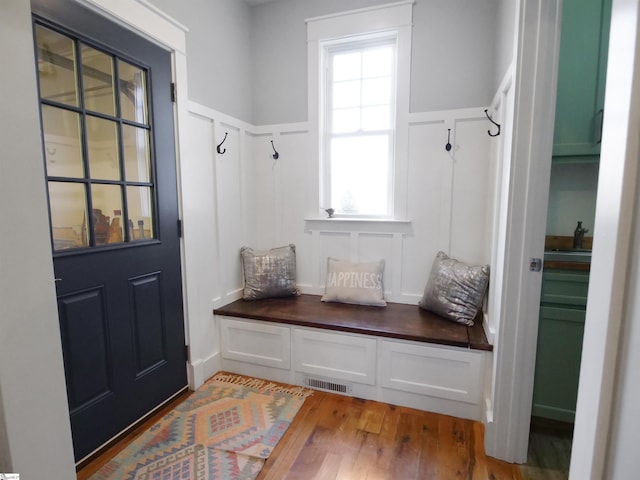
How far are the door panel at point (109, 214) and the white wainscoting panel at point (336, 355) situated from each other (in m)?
0.83

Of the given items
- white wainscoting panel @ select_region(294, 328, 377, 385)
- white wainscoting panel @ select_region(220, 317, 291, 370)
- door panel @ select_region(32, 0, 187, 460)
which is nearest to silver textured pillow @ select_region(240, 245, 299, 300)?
white wainscoting panel @ select_region(220, 317, 291, 370)

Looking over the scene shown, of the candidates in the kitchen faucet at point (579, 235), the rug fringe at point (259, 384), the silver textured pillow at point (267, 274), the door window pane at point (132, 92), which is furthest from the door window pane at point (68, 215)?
the kitchen faucet at point (579, 235)

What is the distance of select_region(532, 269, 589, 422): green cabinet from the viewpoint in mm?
1665

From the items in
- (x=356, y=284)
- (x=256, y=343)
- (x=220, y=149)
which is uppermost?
(x=220, y=149)

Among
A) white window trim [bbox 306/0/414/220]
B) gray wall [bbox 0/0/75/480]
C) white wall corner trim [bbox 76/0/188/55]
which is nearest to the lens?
gray wall [bbox 0/0/75/480]

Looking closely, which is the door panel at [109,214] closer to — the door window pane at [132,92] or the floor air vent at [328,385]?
the door window pane at [132,92]

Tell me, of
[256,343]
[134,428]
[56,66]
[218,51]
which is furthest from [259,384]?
[218,51]

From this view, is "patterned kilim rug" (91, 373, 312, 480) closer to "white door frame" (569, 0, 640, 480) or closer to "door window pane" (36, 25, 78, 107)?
"white door frame" (569, 0, 640, 480)

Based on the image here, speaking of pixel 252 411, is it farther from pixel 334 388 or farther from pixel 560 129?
pixel 560 129

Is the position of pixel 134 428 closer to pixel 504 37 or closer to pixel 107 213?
pixel 107 213

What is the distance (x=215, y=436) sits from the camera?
1.73 m

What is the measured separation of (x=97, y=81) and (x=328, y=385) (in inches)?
86.9

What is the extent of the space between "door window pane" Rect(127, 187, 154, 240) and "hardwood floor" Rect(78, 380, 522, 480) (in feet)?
3.62

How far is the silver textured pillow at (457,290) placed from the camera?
2.02 meters
